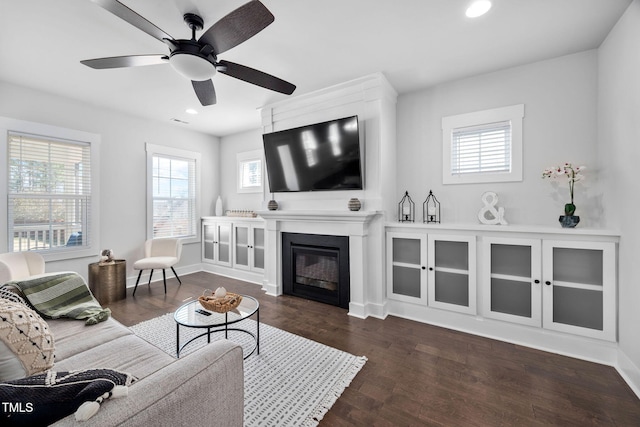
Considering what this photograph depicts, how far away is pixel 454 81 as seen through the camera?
316cm

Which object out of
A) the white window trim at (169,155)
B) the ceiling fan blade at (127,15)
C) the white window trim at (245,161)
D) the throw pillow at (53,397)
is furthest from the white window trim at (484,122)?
the white window trim at (169,155)

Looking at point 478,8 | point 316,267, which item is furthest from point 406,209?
point 478,8

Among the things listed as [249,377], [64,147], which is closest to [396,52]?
[249,377]

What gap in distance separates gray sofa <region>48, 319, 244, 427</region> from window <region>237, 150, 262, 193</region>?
11.8 feet

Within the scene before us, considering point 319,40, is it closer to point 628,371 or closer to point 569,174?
point 569,174

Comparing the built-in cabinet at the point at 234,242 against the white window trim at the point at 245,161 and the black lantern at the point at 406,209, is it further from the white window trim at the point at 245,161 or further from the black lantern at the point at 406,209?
the black lantern at the point at 406,209

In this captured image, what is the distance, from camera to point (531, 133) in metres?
2.79

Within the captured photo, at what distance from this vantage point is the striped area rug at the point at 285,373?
5.42 feet

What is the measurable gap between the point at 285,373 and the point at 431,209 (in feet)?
7.48

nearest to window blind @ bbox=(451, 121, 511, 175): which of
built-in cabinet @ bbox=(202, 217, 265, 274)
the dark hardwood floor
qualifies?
the dark hardwood floor

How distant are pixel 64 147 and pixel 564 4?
5362 mm

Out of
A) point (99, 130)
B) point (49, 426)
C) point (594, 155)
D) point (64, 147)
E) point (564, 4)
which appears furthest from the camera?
point (99, 130)

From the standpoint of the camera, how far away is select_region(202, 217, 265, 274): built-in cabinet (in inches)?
173

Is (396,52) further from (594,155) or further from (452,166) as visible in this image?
(594,155)
